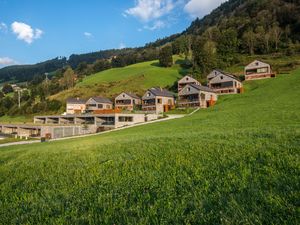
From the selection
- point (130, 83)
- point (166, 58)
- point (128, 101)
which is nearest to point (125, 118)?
point (128, 101)

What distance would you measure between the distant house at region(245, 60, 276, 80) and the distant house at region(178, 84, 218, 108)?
16.3 meters

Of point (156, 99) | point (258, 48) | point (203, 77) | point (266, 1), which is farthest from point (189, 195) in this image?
point (266, 1)

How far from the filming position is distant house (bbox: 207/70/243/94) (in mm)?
73188

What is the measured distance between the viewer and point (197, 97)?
2729 inches

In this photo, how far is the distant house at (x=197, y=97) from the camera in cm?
6875

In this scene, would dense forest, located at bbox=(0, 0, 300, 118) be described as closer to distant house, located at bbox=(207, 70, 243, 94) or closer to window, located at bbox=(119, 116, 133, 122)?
distant house, located at bbox=(207, 70, 243, 94)

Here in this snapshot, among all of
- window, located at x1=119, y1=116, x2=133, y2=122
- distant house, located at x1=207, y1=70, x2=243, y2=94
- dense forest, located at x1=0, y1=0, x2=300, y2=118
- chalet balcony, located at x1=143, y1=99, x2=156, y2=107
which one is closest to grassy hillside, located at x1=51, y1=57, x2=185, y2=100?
dense forest, located at x1=0, y1=0, x2=300, y2=118

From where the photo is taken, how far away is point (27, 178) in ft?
34.9

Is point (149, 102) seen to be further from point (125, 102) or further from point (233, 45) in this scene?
point (233, 45)

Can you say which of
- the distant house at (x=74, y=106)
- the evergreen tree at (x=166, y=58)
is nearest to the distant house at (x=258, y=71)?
the evergreen tree at (x=166, y=58)

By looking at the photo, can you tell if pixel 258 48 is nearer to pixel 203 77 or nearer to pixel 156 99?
pixel 203 77

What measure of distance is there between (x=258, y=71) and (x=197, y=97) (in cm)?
2530

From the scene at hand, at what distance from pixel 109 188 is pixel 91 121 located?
6187 cm

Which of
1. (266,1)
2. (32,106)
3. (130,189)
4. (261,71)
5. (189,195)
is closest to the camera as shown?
(189,195)
